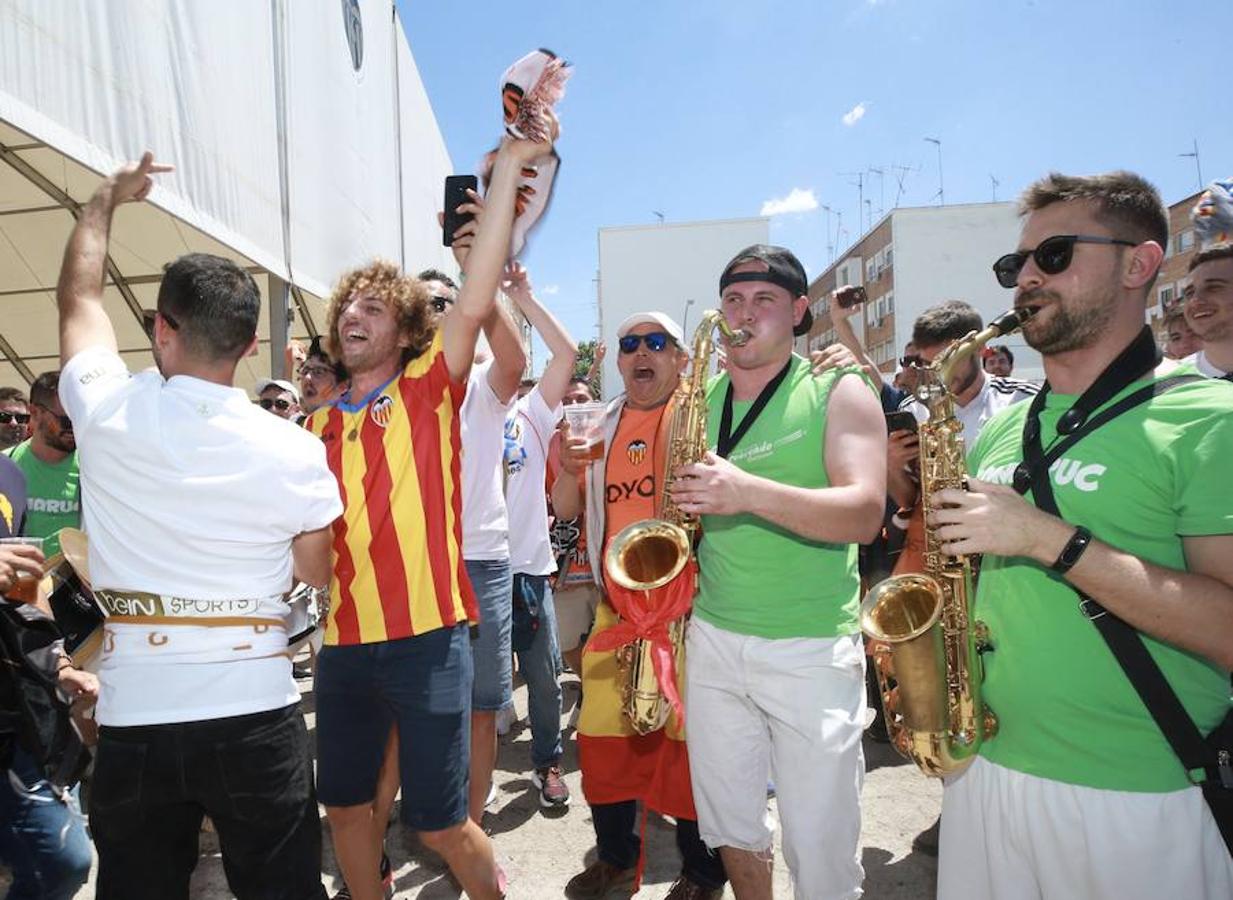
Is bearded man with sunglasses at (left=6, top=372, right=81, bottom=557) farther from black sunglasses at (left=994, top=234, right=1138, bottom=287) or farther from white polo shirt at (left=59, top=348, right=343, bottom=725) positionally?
black sunglasses at (left=994, top=234, right=1138, bottom=287)

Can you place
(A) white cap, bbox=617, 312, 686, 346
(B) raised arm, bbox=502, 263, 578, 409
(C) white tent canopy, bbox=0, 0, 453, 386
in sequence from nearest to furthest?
(B) raised arm, bbox=502, 263, 578, 409, (A) white cap, bbox=617, 312, 686, 346, (C) white tent canopy, bbox=0, 0, 453, 386

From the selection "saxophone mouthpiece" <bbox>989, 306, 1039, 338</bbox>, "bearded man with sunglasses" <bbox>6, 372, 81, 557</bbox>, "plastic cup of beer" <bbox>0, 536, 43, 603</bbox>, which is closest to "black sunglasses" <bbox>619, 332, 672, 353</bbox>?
"saxophone mouthpiece" <bbox>989, 306, 1039, 338</bbox>

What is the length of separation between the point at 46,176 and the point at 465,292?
6.35m

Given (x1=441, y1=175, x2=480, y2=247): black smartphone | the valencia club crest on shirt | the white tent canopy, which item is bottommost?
the valencia club crest on shirt

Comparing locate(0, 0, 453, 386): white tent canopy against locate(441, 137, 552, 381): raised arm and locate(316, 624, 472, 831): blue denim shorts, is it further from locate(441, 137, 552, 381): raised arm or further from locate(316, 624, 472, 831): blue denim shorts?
locate(316, 624, 472, 831): blue denim shorts

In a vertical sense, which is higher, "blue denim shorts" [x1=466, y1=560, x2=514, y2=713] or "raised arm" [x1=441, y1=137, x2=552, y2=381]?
"raised arm" [x1=441, y1=137, x2=552, y2=381]

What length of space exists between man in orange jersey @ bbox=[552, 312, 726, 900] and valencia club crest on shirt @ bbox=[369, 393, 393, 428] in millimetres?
1069

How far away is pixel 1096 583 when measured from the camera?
160cm

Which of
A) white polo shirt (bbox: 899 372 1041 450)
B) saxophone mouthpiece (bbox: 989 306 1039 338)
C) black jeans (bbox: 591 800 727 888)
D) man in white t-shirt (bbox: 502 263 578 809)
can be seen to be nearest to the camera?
saxophone mouthpiece (bbox: 989 306 1039 338)

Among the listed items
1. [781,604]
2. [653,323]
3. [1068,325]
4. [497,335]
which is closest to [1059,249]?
[1068,325]

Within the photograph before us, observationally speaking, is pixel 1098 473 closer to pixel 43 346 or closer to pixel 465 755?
pixel 465 755

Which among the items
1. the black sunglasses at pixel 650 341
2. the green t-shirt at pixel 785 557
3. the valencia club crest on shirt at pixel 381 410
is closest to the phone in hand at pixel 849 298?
the black sunglasses at pixel 650 341

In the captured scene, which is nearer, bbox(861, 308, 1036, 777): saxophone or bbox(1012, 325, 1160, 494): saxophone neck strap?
bbox(1012, 325, 1160, 494): saxophone neck strap

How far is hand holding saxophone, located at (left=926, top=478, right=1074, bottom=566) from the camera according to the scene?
1.63m
